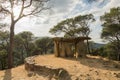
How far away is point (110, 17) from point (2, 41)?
20.4m

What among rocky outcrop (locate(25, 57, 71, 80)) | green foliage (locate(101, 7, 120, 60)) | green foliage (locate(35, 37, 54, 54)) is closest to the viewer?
rocky outcrop (locate(25, 57, 71, 80))

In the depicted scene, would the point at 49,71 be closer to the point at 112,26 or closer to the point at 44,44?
the point at 112,26

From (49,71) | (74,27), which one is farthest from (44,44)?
(49,71)

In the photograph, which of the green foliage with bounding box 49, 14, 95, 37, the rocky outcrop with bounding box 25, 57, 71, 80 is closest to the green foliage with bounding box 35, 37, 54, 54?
the green foliage with bounding box 49, 14, 95, 37

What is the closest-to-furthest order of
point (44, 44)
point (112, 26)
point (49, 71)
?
point (49, 71)
point (112, 26)
point (44, 44)

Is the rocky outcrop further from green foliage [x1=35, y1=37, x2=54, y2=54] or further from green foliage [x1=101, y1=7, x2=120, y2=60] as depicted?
green foliage [x1=35, y1=37, x2=54, y2=54]

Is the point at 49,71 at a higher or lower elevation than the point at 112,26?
lower

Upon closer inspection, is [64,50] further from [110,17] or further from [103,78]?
[110,17]

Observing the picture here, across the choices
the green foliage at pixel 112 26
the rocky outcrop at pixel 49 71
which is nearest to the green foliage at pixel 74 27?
the green foliage at pixel 112 26

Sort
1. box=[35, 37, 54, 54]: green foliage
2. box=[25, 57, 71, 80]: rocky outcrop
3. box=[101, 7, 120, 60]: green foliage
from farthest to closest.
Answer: box=[35, 37, 54, 54]: green foliage, box=[101, 7, 120, 60]: green foliage, box=[25, 57, 71, 80]: rocky outcrop

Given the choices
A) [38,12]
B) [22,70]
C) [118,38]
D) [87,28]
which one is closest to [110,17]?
[118,38]

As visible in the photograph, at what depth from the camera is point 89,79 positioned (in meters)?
11.6

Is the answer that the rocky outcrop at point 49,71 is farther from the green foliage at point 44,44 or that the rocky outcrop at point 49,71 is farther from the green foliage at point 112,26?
the green foliage at point 44,44

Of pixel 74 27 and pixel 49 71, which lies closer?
pixel 49 71
